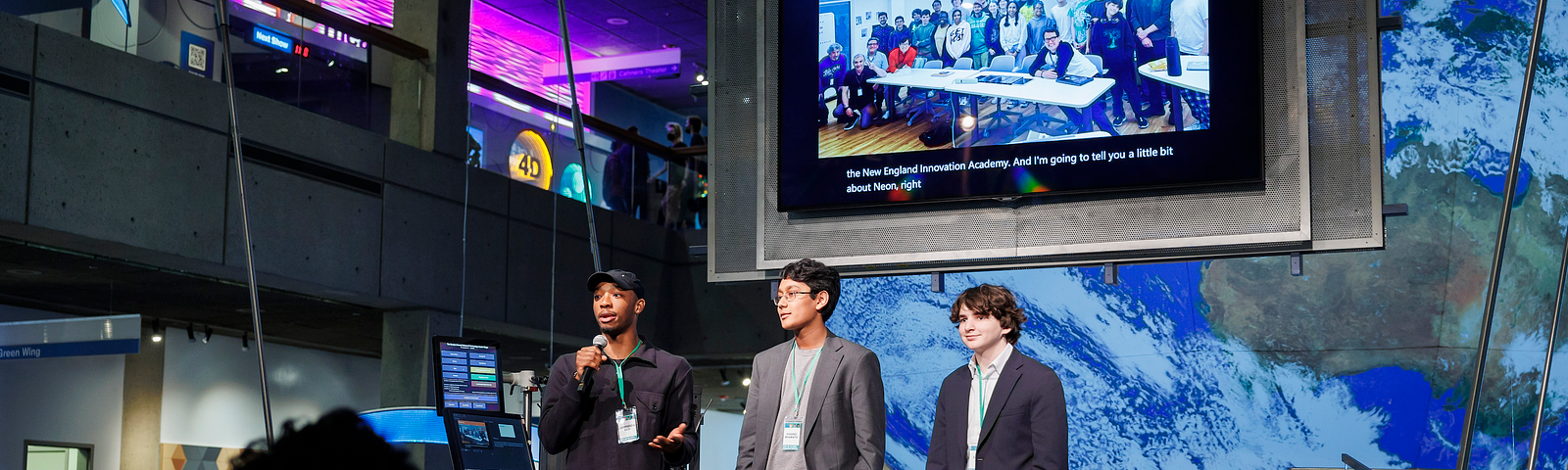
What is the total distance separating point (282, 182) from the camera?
31.3ft

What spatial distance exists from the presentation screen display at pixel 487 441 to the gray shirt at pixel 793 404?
0.94 m

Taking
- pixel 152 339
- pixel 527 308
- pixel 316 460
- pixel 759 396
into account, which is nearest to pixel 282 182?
pixel 527 308

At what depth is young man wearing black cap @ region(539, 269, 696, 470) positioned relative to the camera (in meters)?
4.07

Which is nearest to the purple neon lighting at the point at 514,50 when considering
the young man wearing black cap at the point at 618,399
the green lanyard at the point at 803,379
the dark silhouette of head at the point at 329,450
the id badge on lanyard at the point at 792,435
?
the young man wearing black cap at the point at 618,399

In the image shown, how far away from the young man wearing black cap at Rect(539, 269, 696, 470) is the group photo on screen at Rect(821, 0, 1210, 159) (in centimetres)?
157

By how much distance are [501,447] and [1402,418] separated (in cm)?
1012

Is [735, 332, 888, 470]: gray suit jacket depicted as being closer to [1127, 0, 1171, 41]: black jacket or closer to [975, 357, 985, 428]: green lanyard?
[975, 357, 985, 428]: green lanyard

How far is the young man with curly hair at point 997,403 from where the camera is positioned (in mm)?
3834

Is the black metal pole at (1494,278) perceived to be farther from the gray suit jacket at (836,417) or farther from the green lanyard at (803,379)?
the green lanyard at (803,379)

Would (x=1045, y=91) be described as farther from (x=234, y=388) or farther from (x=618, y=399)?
(x=234, y=388)

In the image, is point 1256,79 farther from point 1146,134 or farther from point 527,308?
point 527,308

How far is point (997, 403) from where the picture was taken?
12.7 ft

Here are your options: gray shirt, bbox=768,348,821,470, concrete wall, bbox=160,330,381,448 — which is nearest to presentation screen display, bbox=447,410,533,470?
gray shirt, bbox=768,348,821,470

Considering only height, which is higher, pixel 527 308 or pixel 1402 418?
pixel 527 308
